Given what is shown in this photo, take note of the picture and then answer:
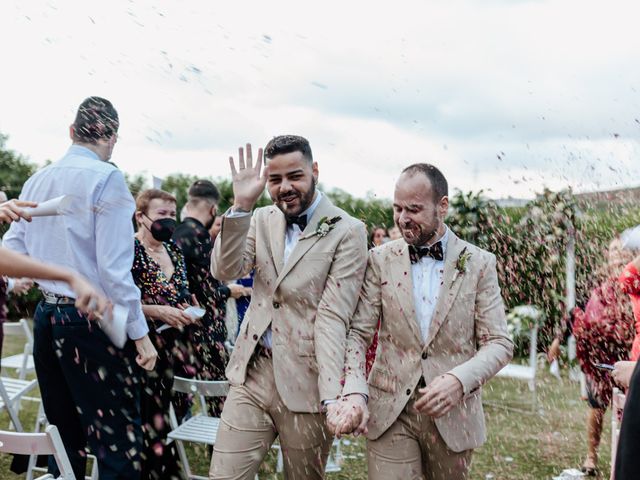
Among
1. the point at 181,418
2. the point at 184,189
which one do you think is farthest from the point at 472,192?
the point at 181,418

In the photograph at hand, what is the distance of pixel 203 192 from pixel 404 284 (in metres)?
3.47

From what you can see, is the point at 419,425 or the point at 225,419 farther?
the point at 225,419

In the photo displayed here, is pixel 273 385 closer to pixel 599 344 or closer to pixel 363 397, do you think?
pixel 363 397

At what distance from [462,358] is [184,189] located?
1277 cm

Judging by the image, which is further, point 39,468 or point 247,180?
point 39,468

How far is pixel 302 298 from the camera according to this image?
12.9 feet

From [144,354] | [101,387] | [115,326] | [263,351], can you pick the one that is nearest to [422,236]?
[263,351]

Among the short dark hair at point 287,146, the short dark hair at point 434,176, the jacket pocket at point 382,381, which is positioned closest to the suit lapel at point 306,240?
the short dark hair at point 287,146

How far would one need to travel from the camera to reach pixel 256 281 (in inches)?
163

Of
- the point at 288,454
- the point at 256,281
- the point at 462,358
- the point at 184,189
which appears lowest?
the point at 288,454

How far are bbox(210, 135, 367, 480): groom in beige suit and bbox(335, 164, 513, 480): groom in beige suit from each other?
196 mm

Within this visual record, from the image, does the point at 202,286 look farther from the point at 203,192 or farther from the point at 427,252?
the point at 427,252

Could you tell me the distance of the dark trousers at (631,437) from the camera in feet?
6.37

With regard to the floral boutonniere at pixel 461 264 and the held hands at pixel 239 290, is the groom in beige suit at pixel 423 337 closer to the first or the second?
the floral boutonniere at pixel 461 264
